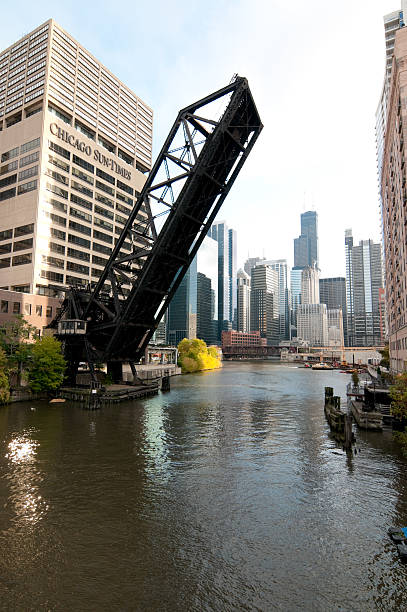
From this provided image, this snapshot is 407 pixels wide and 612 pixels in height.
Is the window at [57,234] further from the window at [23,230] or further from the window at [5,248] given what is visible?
the window at [5,248]

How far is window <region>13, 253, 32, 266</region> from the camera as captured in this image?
63875mm

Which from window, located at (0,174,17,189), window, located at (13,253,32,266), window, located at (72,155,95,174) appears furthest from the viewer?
window, located at (72,155,95,174)

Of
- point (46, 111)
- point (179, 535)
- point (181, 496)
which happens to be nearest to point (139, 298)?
point (181, 496)

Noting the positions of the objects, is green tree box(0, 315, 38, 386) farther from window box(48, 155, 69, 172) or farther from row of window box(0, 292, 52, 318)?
window box(48, 155, 69, 172)

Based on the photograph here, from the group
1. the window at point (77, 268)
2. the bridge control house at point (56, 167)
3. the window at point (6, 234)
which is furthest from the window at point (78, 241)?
the window at point (6, 234)

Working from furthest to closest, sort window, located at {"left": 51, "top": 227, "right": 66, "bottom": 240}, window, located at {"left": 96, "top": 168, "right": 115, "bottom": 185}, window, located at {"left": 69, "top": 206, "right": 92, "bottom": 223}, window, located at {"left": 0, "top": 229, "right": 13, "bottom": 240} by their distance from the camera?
1. window, located at {"left": 96, "top": 168, "right": 115, "bottom": 185}
2. window, located at {"left": 69, "top": 206, "right": 92, "bottom": 223}
3. window, located at {"left": 51, "top": 227, "right": 66, "bottom": 240}
4. window, located at {"left": 0, "top": 229, "right": 13, "bottom": 240}

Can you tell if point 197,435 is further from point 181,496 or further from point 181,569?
point 181,569

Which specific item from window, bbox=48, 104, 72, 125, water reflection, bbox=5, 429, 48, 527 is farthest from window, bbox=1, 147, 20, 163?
water reflection, bbox=5, 429, 48, 527

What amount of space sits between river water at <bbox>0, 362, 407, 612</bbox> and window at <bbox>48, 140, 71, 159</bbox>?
2383 inches

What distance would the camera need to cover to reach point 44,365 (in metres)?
36.5

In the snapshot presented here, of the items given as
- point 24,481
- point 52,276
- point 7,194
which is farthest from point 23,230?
point 24,481

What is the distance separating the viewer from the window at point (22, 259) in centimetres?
6388

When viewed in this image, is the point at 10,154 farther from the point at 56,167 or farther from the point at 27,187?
the point at 56,167

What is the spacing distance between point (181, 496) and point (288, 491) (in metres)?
4.29
